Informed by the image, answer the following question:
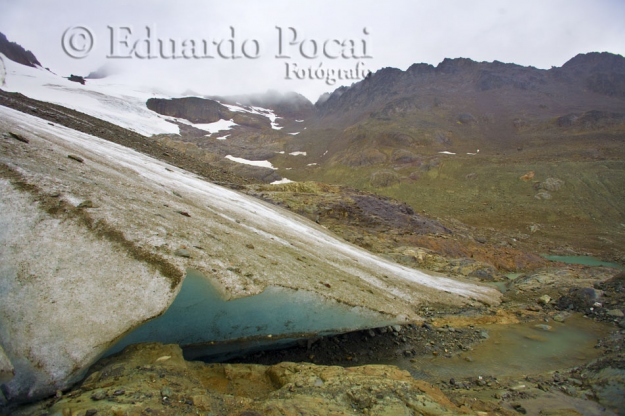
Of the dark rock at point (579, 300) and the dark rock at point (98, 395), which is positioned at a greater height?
the dark rock at point (98, 395)

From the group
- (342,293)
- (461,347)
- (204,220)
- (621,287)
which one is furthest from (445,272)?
(204,220)

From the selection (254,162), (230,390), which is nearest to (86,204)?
(230,390)

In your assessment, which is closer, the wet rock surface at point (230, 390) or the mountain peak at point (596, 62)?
the wet rock surface at point (230, 390)

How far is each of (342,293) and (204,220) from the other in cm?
548

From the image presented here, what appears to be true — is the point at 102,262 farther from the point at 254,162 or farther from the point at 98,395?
the point at 254,162

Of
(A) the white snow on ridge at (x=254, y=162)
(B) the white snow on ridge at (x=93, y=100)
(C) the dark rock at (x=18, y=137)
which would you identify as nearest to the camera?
(C) the dark rock at (x=18, y=137)

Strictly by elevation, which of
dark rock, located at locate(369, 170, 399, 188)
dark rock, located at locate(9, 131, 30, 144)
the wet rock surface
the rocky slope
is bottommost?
the wet rock surface

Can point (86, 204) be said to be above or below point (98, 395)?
above

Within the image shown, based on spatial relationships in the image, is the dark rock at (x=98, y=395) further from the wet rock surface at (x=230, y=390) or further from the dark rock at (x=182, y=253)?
the dark rock at (x=182, y=253)

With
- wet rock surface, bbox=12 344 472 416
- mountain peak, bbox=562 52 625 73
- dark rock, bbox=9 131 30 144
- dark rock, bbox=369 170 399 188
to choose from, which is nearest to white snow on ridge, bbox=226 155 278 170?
dark rock, bbox=369 170 399 188

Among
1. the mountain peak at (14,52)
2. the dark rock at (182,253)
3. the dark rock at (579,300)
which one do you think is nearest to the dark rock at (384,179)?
the dark rock at (579,300)

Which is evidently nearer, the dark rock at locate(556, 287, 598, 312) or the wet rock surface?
the wet rock surface

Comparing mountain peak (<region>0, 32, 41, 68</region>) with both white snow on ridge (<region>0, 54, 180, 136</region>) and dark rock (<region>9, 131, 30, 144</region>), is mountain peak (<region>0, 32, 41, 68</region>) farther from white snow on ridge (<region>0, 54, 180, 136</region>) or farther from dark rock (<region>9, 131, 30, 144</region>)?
dark rock (<region>9, 131, 30, 144</region>)

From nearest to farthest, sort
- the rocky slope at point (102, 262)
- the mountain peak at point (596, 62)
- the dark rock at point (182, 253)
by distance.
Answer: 1. the rocky slope at point (102, 262)
2. the dark rock at point (182, 253)
3. the mountain peak at point (596, 62)
